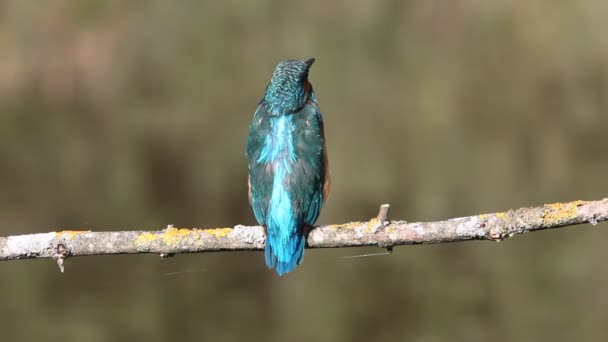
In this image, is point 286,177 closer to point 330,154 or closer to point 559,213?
point 559,213

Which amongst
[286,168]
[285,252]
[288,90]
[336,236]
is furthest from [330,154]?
[336,236]

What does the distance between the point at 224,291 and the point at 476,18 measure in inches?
250

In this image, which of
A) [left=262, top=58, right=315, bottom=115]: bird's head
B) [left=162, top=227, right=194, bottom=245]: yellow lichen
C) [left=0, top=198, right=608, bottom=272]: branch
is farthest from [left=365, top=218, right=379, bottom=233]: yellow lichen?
[left=262, top=58, right=315, bottom=115]: bird's head

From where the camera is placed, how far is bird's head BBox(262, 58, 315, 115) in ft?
15.5

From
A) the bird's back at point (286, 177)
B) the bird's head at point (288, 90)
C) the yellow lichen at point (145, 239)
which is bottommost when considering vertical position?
the yellow lichen at point (145, 239)

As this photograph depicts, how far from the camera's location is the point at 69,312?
795 centimetres

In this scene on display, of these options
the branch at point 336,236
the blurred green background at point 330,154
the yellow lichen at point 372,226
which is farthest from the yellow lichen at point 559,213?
the blurred green background at point 330,154

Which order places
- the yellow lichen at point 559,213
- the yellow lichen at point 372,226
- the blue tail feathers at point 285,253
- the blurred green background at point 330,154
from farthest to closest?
the blurred green background at point 330,154
the blue tail feathers at point 285,253
the yellow lichen at point 372,226
the yellow lichen at point 559,213

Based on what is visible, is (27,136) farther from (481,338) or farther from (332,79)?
(481,338)

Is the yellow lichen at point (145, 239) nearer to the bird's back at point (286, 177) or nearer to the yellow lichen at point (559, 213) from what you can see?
the bird's back at point (286, 177)

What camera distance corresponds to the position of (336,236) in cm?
375

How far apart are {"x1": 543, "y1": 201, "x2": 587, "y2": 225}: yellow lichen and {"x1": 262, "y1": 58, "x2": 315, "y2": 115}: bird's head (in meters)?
1.56

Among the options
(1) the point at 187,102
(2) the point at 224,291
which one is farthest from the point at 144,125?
(2) the point at 224,291

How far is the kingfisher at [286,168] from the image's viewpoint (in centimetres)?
413
